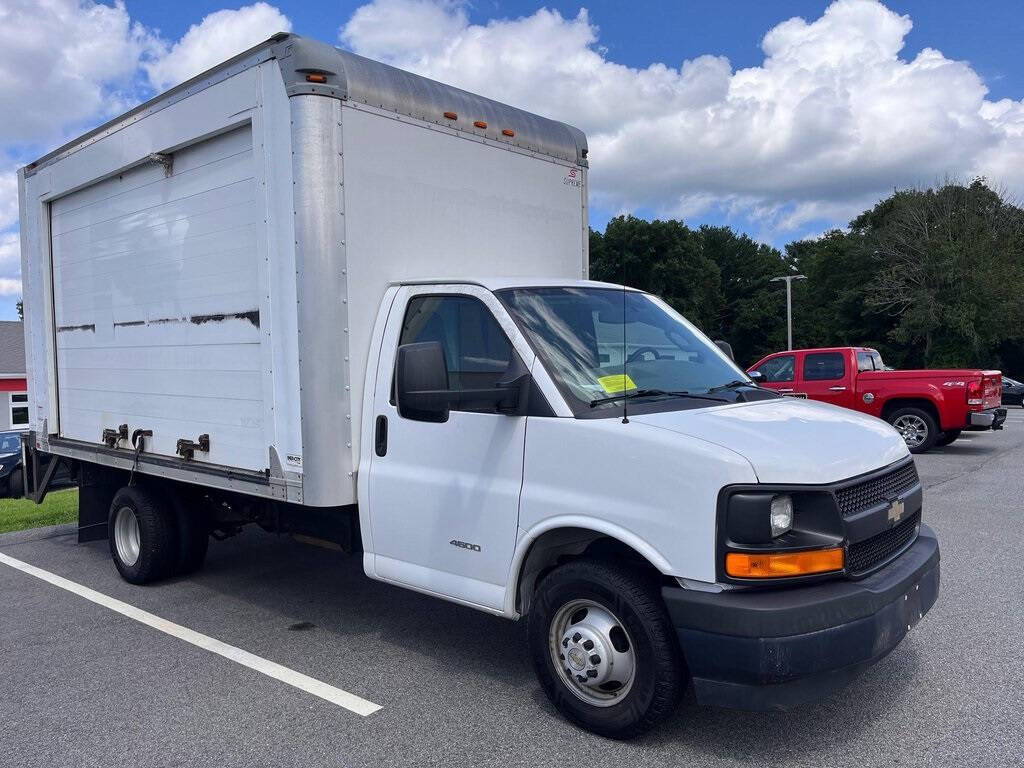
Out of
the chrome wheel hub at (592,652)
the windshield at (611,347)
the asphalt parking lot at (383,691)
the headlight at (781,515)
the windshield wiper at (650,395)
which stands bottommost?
the asphalt parking lot at (383,691)

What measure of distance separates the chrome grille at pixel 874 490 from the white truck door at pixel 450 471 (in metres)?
1.41

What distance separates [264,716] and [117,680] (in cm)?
110

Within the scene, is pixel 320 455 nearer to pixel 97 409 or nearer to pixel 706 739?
pixel 706 739

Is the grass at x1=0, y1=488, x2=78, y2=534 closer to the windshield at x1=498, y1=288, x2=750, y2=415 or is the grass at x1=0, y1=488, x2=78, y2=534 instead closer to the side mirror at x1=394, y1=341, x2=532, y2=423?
the side mirror at x1=394, y1=341, x2=532, y2=423

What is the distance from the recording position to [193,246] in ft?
17.8

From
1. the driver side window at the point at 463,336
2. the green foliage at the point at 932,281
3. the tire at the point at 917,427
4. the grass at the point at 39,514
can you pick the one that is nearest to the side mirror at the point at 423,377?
the driver side window at the point at 463,336

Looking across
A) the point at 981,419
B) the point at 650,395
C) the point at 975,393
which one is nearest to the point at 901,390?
the point at 975,393

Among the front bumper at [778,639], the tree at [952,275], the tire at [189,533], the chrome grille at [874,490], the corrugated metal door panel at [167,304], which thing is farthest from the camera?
the tree at [952,275]

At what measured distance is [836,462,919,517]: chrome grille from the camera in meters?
3.37

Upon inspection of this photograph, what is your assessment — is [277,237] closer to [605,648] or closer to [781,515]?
[605,648]

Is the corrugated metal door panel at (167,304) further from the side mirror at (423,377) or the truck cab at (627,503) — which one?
the side mirror at (423,377)

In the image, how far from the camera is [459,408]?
4.12 m

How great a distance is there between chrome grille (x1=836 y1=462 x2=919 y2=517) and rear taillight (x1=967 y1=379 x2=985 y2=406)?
34.3ft

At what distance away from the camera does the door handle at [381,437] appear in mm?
4426
